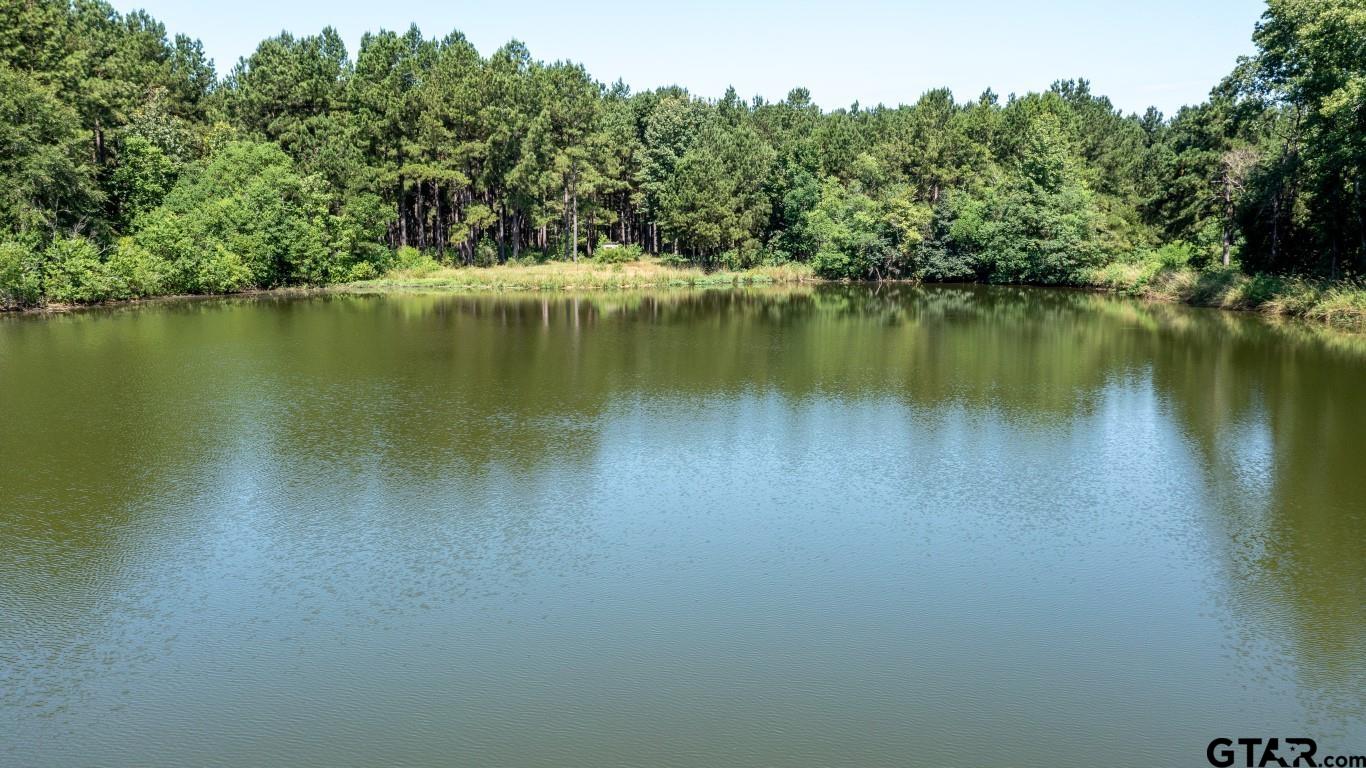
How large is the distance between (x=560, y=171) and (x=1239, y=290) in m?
36.7

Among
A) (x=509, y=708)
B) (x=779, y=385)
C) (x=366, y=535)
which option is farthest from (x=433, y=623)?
(x=779, y=385)

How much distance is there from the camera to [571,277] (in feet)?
181

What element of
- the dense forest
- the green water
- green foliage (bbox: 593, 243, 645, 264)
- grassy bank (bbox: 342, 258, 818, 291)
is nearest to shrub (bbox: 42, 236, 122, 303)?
the dense forest

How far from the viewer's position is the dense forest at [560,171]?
37.2m

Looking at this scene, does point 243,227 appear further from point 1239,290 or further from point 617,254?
point 1239,290

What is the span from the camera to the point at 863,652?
9.01 meters

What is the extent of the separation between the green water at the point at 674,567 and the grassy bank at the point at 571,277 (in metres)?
29.8

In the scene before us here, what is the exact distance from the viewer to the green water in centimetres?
784

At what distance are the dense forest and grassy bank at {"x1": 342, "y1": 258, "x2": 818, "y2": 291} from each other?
1.87 m

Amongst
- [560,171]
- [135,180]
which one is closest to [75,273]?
[135,180]

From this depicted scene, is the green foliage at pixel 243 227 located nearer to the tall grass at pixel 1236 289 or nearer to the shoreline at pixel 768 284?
the shoreline at pixel 768 284

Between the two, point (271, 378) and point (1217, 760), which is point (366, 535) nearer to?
point (1217, 760)

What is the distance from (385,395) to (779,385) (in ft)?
28.9

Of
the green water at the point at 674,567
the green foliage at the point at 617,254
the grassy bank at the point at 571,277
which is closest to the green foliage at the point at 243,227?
the grassy bank at the point at 571,277
